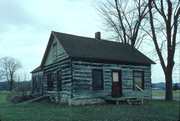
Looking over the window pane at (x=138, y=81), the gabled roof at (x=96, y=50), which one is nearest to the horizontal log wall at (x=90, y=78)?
the gabled roof at (x=96, y=50)

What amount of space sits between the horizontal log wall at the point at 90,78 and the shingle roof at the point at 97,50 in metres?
0.62

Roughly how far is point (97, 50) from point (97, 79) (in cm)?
292

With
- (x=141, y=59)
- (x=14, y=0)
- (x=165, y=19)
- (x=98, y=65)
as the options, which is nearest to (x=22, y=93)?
(x=98, y=65)

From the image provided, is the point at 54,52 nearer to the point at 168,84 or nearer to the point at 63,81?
the point at 63,81

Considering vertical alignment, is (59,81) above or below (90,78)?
below

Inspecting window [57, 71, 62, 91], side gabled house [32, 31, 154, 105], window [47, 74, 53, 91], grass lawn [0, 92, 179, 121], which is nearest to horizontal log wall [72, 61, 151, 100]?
side gabled house [32, 31, 154, 105]

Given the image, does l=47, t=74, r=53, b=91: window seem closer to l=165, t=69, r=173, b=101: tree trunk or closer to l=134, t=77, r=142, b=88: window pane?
l=134, t=77, r=142, b=88: window pane

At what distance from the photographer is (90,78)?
Answer: 62.0 ft

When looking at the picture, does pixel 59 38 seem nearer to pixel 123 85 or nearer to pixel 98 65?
pixel 98 65

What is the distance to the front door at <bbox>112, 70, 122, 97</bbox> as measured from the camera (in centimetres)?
2050

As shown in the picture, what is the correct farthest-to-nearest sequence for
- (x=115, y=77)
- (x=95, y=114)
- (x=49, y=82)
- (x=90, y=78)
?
(x=49, y=82)
(x=115, y=77)
(x=90, y=78)
(x=95, y=114)

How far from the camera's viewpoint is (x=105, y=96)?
64.4ft

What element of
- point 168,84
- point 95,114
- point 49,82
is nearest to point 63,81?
point 49,82

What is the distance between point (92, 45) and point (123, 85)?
486cm
